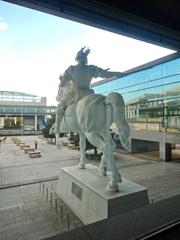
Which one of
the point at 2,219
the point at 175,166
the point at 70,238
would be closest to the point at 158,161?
the point at 175,166

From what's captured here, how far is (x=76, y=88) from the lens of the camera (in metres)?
2.63

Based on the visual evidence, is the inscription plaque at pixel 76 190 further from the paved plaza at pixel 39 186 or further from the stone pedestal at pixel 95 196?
the paved plaza at pixel 39 186

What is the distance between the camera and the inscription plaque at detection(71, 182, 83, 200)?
2.47 meters

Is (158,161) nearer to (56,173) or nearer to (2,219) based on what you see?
(56,173)

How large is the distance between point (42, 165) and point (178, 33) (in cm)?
412

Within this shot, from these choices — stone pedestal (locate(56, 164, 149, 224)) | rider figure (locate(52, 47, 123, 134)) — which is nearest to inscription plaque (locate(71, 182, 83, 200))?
stone pedestal (locate(56, 164, 149, 224))

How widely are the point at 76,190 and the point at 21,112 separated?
1.36 m

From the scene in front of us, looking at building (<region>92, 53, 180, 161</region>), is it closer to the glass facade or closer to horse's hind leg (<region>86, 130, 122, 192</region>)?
the glass facade

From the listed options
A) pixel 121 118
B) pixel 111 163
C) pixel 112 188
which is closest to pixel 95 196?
pixel 112 188

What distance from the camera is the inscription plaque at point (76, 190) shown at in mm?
2474

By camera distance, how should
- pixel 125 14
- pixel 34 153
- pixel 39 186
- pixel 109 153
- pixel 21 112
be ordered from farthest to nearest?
pixel 34 153 → pixel 39 186 → pixel 21 112 → pixel 109 153 → pixel 125 14

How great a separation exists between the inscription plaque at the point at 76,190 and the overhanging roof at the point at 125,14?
2.05 metres

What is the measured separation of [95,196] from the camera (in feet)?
7.23

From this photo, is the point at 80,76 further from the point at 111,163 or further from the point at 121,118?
the point at 111,163
